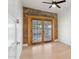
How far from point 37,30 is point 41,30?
→ 424 millimetres

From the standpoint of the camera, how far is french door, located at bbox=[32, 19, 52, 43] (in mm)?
7884

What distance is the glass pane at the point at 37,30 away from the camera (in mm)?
7850

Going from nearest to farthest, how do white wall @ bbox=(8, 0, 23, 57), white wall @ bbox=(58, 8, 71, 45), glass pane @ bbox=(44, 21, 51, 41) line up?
1. white wall @ bbox=(8, 0, 23, 57)
2. white wall @ bbox=(58, 8, 71, 45)
3. glass pane @ bbox=(44, 21, 51, 41)

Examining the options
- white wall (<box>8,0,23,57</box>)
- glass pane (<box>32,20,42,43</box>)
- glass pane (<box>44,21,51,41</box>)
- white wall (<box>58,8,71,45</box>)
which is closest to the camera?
white wall (<box>8,0,23,57</box>)

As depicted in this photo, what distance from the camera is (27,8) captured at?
7.24m

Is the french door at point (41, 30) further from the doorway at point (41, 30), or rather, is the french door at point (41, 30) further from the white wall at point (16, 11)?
the white wall at point (16, 11)

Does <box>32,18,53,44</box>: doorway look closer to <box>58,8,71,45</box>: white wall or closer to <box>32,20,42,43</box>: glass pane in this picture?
<box>32,20,42,43</box>: glass pane

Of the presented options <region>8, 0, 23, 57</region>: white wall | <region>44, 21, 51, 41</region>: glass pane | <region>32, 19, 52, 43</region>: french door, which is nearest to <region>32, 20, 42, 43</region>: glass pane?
<region>32, 19, 52, 43</region>: french door

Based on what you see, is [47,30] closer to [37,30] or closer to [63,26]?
[37,30]
